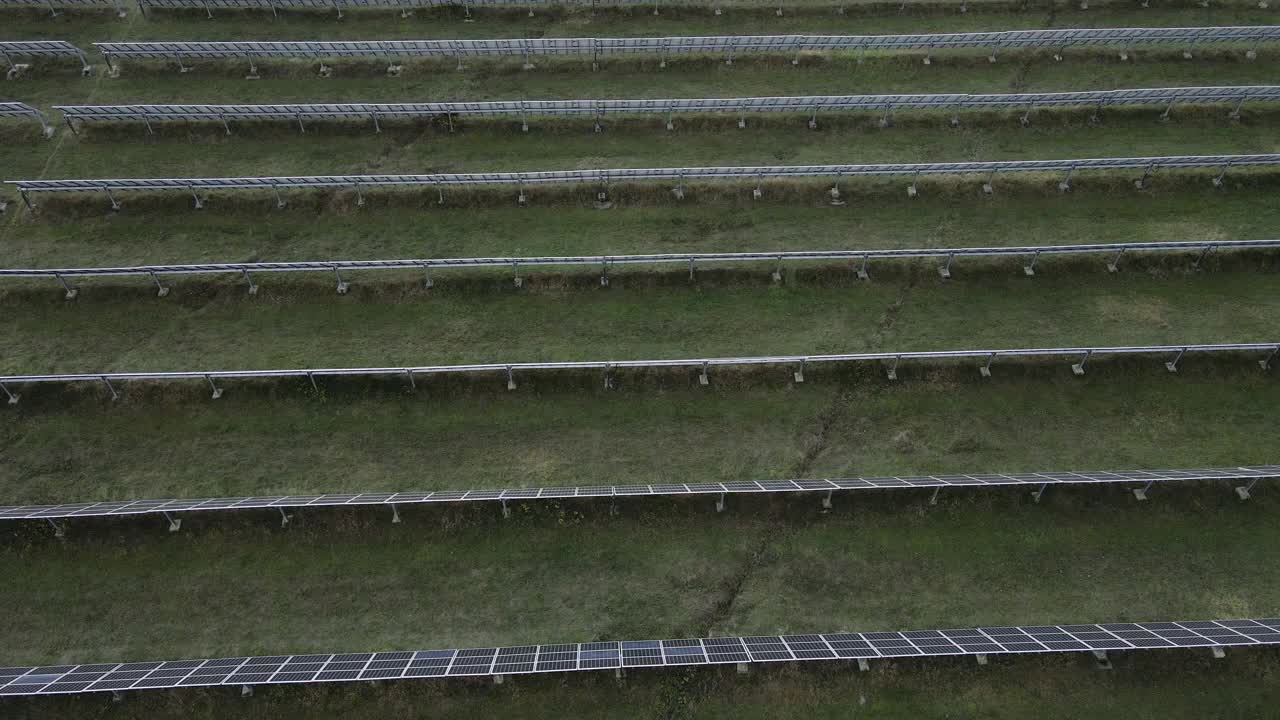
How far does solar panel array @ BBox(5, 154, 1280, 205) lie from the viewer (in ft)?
98.7

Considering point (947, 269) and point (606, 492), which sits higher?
point (947, 269)

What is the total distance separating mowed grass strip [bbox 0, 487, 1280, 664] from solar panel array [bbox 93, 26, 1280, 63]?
980 inches

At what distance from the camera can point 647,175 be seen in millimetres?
30734

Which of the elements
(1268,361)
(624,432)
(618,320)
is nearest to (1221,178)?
(1268,361)

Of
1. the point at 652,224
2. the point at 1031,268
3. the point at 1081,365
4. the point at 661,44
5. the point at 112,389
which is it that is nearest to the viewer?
the point at 112,389

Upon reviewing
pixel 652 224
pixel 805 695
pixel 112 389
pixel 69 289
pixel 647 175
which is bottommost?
pixel 805 695

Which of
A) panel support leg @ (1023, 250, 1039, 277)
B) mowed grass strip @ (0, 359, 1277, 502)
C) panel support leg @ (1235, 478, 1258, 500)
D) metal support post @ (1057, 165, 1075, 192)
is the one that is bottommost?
panel support leg @ (1235, 478, 1258, 500)

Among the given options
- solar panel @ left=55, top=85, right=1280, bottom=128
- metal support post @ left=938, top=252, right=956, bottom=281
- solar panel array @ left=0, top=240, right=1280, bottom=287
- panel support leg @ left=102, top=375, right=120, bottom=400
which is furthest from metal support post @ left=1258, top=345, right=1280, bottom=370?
panel support leg @ left=102, top=375, right=120, bottom=400

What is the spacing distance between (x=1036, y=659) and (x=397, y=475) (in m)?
19.1

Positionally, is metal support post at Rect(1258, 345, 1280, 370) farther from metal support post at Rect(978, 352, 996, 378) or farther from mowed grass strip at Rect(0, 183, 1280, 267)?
metal support post at Rect(978, 352, 996, 378)

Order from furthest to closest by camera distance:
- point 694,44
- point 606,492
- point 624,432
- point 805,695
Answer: point 694,44
point 624,432
point 606,492
point 805,695

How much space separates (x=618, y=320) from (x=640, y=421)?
14.6 feet

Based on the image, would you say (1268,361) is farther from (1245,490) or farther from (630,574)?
(630,574)

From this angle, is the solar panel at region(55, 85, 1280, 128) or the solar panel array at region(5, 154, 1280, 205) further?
the solar panel at region(55, 85, 1280, 128)
